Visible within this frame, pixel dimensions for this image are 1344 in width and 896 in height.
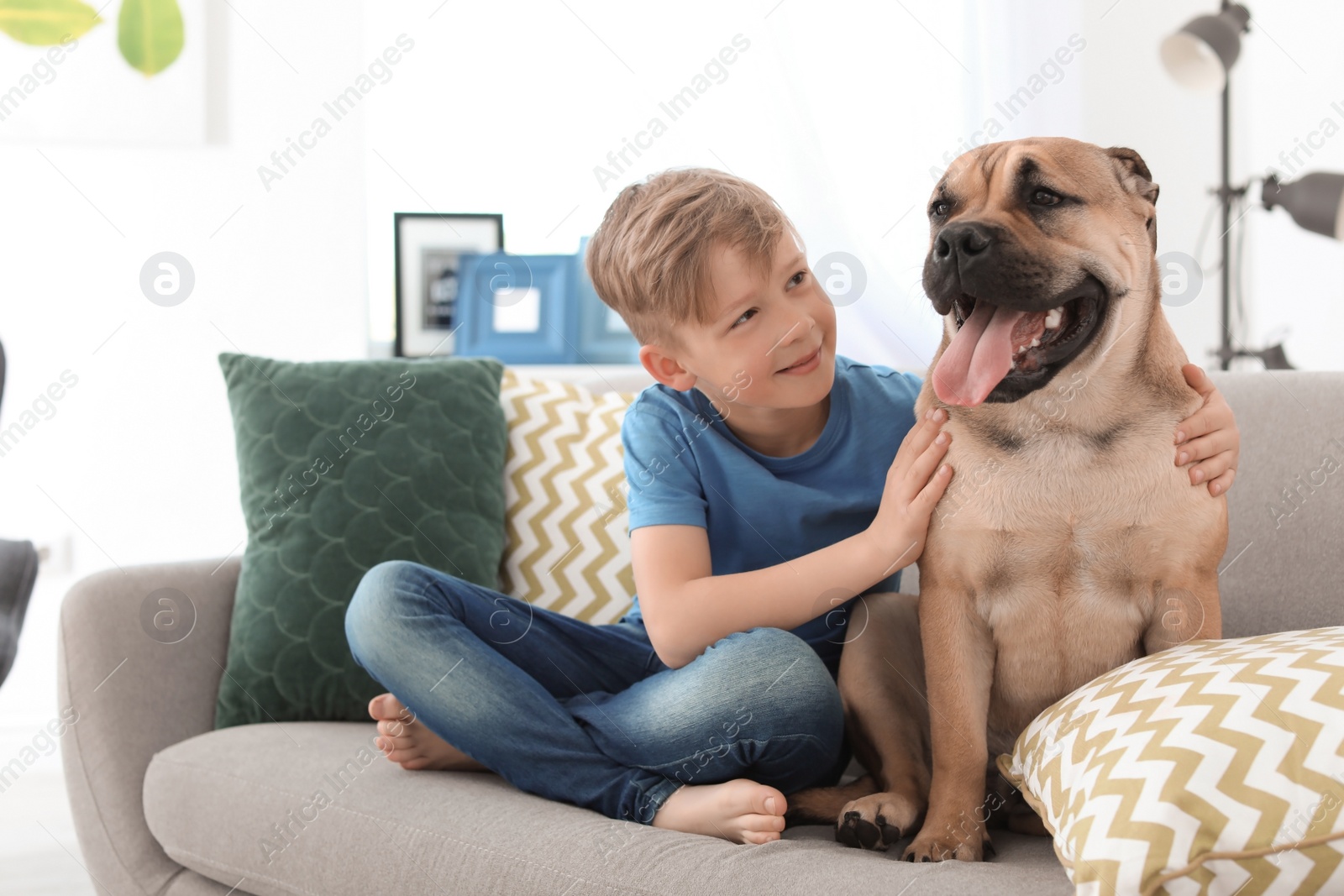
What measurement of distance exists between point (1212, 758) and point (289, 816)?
41.9 inches

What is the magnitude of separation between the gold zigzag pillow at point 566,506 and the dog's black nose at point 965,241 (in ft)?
2.78

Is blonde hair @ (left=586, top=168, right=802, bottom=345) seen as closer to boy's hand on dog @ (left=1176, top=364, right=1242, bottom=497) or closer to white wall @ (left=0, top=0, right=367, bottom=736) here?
boy's hand on dog @ (left=1176, top=364, right=1242, bottom=497)

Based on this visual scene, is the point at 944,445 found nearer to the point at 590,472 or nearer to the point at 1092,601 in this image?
the point at 1092,601

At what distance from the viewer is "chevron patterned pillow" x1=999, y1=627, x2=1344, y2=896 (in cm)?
80

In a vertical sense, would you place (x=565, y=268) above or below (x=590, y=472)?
above

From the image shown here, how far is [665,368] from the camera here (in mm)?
1454

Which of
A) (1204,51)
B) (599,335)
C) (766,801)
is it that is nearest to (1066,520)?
(766,801)

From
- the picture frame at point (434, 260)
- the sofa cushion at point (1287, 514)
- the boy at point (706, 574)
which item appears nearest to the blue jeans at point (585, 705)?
the boy at point (706, 574)

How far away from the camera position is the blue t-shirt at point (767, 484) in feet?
4.59

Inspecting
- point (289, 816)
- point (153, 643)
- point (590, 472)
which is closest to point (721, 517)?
point (590, 472)

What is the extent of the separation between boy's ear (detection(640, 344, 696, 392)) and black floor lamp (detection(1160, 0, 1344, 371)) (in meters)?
1.71

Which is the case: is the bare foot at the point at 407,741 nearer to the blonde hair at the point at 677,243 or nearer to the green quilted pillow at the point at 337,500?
the green quilted pillow at the point at 337,500

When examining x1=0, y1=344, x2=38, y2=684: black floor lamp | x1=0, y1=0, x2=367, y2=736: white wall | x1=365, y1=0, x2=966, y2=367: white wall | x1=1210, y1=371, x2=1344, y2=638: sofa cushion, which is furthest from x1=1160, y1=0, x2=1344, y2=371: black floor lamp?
x1=0, y1=344, x2=38, y2=684: black floor lamp

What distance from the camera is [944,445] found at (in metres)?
1.22
